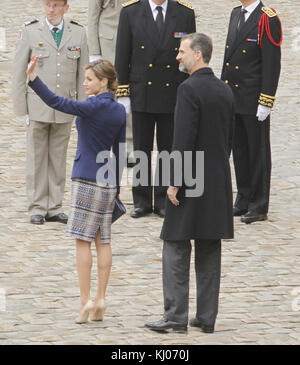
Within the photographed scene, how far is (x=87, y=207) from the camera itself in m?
8.08

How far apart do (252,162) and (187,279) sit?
10.0ft

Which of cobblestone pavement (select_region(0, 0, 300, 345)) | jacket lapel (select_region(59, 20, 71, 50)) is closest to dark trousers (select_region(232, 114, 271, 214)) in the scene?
cobblestone pavement (select_region(0, 0, 300, 345))

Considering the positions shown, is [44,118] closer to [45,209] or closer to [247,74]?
[45,209]

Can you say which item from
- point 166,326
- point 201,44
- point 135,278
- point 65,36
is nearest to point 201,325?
point 166,326

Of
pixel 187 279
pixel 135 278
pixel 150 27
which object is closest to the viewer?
pixel 187 279

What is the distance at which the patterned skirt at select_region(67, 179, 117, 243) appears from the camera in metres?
8.06

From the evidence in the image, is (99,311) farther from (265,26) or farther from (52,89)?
(265,26)

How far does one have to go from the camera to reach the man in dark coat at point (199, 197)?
7805 millimetres

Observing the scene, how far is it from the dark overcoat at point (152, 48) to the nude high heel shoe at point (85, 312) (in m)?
3.06

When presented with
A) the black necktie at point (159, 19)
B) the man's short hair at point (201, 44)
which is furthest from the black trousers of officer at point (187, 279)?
the black necktie at point (159, 19)

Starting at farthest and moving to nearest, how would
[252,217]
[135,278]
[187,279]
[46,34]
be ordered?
[252,217], [46,34], [135,278], [187,279]

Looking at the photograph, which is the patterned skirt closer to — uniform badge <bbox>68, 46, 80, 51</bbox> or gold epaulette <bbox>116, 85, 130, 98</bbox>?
uniform badge <bbox>68, 46, 80, 51</bbox>

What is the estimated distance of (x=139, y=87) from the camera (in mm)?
10766
